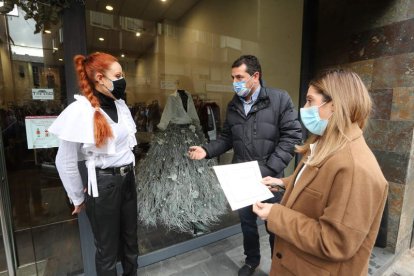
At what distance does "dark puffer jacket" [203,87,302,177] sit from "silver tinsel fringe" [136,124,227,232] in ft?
3.26

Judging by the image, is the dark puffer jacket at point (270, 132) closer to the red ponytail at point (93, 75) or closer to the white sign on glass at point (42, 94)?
the red ponytail at point (93, 75)

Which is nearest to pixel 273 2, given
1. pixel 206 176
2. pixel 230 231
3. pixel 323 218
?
pixel 206 176

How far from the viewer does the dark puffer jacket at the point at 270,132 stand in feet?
5.80

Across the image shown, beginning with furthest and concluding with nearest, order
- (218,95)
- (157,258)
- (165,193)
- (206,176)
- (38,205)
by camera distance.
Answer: (218,95)
(206,176)
(165,193)
(157,258)
(38,205)

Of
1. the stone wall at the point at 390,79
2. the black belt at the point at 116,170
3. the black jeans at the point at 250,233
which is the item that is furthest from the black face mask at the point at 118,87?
the stone wall at the point at 390,79

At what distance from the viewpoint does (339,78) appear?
0.99 meters

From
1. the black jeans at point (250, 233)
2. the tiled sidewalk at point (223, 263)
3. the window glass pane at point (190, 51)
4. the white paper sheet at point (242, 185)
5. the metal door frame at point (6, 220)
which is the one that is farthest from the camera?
the window glass pane at point (190, 51)

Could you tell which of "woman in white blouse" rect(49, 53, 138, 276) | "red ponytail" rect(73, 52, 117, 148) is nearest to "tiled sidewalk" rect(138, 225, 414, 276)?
"woman in white blouse" rect(49, 53, 138, 276)

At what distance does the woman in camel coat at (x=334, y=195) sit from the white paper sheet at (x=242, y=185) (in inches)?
6.0

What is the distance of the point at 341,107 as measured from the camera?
959 mm

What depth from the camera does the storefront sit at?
1688 mm

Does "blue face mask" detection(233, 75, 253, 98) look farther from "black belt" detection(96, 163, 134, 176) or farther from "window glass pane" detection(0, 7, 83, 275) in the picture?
"window glass pane" detection(0, 7, 83, 275)

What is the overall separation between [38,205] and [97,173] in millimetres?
929

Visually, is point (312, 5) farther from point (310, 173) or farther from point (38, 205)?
point (38, 205)
